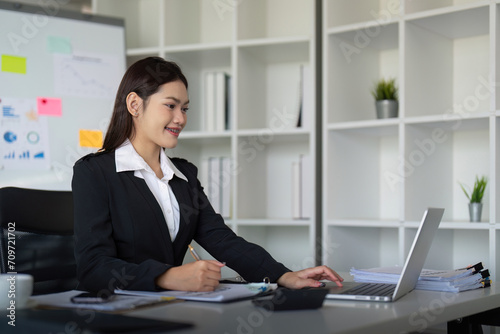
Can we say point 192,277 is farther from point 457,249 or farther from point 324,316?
point 457,249

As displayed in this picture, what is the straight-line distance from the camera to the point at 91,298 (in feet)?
3.86

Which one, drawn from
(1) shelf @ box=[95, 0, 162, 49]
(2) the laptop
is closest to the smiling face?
(2) the laptop

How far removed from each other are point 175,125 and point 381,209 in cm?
155

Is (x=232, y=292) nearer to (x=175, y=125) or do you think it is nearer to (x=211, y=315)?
(x=211, y=315)

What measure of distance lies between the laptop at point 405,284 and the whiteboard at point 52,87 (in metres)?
1.79

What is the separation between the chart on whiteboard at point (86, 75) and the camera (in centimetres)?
299

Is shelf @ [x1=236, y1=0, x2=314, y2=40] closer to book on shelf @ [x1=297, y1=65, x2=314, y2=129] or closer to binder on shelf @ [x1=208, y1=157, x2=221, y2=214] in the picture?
book on shelf @ [x1=297, y1=65, x2=314, y2=129]

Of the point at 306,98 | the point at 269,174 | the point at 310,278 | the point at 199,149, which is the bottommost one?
the point at 310,278

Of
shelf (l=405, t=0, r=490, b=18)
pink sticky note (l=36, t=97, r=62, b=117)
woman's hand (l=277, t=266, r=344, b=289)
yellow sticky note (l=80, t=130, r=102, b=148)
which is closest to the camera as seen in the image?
woman's hand (l=277, t=266, r=344, b=289)

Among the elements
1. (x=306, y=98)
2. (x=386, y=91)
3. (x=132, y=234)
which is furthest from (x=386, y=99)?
(x=132, y=234)

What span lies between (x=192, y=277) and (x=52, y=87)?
1.91 metres

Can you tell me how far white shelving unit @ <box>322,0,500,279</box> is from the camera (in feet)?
8.86

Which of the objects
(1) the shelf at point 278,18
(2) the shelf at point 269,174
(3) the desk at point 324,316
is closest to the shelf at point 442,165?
(2) the shelf at point 269,174

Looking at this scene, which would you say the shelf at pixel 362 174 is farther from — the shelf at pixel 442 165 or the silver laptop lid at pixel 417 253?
the silver laptop lid at pixel 417 253
